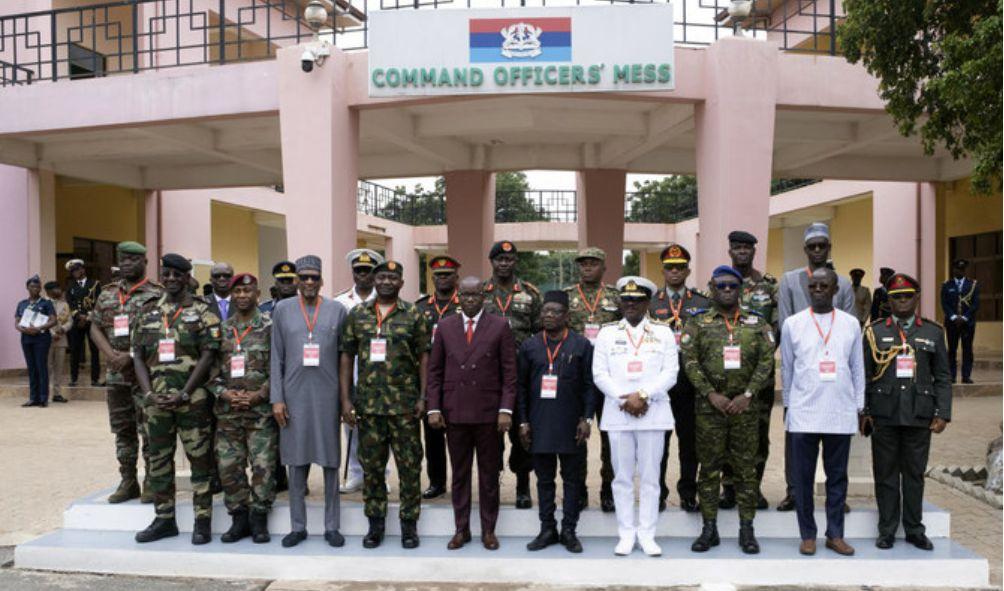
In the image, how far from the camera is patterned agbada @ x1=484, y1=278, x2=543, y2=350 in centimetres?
596

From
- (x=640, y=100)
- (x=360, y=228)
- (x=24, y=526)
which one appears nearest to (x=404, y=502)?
(x=24, y=526)

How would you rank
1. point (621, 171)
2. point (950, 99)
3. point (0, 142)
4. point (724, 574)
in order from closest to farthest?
point (724, 574) < point (950, 99) < point (0, 142) < point (621, 171)

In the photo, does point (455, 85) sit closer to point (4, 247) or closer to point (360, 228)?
point (4, 247)

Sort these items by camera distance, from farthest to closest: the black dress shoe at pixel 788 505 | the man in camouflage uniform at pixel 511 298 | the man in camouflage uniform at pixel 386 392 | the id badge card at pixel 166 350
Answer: the man in camouflage uniform at pixel 511 298, the black dress shoe at pixel 788 505, the id badge card at pixel 166 350, the man in camouflage uniform at pixel 386 392

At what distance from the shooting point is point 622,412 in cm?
494

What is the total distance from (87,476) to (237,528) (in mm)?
3002

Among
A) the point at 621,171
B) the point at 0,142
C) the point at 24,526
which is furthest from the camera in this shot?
the point at 621,171

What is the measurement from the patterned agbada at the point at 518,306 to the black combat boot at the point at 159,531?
2.51 meters

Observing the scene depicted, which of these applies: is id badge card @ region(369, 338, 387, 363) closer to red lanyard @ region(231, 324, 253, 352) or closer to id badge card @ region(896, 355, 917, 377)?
red lanyard @ region(231, 324, 253, 352)

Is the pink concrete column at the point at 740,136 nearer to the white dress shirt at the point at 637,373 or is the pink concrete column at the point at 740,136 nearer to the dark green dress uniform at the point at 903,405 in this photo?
the dark green dress uniform at the point at 903,405

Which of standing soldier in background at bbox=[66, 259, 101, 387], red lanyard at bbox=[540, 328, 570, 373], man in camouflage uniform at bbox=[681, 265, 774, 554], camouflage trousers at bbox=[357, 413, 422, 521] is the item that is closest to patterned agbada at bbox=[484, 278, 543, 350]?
red lanyard at bbox=[540, 328, 570, 373]

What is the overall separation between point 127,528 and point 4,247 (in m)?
10.0

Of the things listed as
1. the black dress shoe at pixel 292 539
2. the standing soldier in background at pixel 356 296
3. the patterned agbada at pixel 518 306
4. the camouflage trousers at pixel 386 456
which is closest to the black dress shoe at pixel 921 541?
the patterned agbada at pixel 518 306

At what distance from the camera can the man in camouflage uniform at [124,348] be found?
5.59 metres
